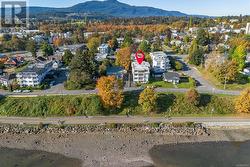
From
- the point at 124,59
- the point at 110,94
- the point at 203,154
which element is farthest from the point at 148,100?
the point at 124,59

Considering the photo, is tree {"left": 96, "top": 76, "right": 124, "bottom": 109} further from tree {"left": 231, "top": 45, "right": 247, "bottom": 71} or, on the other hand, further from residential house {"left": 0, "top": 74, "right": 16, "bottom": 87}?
tree {"left": 231, "top": 45, "right": 247, "bottom": 71}

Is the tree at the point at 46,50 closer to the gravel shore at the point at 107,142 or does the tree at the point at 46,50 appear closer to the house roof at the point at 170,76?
the house roof at the point at 170,76

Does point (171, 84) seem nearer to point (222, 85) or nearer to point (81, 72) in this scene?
point (222, 85)

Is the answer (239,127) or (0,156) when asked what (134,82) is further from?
(0,156)

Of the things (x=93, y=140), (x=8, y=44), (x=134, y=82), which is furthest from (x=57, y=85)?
(x=8, y=44)

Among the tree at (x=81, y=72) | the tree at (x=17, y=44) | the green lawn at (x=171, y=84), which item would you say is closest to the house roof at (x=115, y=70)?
the tree at (x=81, y=72)
